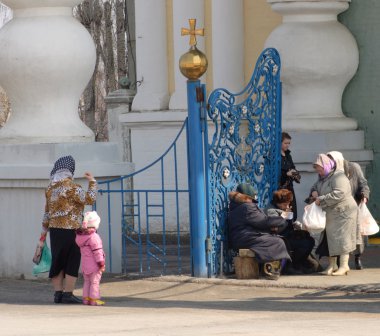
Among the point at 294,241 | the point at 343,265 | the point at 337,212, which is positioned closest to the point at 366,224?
the point at 337,212

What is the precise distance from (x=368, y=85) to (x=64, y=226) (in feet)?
19.3

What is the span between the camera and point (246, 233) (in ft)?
56.2

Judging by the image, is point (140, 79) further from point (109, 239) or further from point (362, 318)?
point (362, 318)

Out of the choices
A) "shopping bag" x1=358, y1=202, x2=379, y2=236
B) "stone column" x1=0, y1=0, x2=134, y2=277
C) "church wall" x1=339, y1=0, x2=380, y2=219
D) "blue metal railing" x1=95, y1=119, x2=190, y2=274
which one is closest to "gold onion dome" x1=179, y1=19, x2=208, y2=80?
"blue metal railing" x1=95, y1=119, x2=190, y2=274

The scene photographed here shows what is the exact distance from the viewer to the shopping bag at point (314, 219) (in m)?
17.4

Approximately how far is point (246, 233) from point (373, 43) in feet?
13.9

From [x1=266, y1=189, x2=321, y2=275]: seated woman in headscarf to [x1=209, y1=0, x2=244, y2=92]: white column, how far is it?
4.37 metres

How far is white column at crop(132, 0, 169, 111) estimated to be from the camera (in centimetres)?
2261

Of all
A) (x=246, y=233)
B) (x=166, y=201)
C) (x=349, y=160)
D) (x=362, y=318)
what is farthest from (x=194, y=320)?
(x=166, y=201)

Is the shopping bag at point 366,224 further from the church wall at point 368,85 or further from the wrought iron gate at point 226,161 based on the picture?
the church wall at point 368,85

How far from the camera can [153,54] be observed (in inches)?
893

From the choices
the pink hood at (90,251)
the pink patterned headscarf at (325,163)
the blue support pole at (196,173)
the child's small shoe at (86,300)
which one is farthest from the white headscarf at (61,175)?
the pink patterned headscarf at (325,163)

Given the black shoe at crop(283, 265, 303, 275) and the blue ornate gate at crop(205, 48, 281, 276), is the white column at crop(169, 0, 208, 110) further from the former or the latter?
the black shoe at crop(283, 265, 303, 275)

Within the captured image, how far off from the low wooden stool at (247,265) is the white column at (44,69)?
6.94ft
